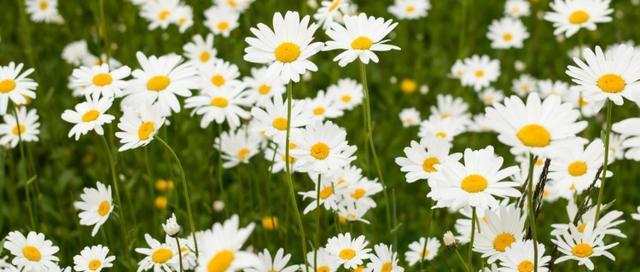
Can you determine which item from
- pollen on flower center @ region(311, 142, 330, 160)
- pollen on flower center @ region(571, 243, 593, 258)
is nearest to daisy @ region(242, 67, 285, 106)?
pollen on flower center @ region(311, 142, 330, 160)

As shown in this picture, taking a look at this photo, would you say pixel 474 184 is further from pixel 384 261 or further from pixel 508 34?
pixel 508 34

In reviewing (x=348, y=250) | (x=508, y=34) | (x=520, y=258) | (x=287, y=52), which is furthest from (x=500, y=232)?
(x=508, y=34)

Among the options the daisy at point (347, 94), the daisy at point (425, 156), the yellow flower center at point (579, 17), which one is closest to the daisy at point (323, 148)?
the daisy at point (425, 156)

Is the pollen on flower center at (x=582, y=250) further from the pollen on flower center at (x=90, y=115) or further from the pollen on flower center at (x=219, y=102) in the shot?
the pollen on flower center at (x=90, y=115)

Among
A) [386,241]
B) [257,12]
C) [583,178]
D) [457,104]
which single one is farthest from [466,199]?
[257,12]

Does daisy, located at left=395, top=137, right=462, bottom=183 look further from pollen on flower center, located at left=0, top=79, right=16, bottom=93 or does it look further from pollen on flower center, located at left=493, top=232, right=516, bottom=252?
pollen on flower center, located at left=0, top=79, right=16, bottom=93
